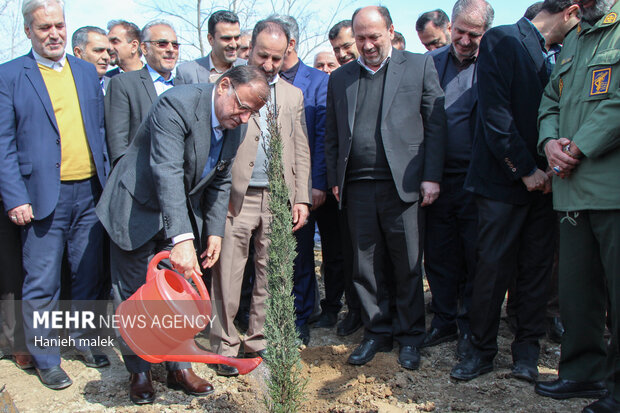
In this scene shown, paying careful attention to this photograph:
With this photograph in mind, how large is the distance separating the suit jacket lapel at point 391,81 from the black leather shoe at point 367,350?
1690 millimetres

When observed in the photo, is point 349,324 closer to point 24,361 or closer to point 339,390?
point 339,390

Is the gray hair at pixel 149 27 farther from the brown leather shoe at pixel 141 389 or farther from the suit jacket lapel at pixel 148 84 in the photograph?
the brown leather shoe at pixel 141 389

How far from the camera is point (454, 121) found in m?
4.36

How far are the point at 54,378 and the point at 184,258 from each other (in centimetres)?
156

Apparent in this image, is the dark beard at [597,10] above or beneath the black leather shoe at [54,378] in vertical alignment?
above

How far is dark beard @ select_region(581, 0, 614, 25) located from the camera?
10.4 feet

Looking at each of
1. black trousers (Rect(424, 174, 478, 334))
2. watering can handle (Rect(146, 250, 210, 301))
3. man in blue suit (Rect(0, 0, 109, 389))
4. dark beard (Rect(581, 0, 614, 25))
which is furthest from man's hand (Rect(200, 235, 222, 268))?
dark beard (Rect(581, 0, 614, 25))

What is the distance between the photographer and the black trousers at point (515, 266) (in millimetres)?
3705

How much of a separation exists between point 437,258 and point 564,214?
4.09ft

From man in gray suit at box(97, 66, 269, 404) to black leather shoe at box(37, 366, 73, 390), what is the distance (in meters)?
0.55

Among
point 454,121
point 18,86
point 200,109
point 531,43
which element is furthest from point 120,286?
point 531,43

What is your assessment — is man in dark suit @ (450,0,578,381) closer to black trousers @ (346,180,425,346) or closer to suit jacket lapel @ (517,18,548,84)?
suit jacket lapel @ (517,18,548,84)

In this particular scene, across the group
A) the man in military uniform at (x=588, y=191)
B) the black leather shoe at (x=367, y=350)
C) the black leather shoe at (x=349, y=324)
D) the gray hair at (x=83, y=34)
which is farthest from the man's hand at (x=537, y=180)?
the gray hair at (x=83, y=34)

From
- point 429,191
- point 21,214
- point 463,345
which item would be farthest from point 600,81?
point 21,214
